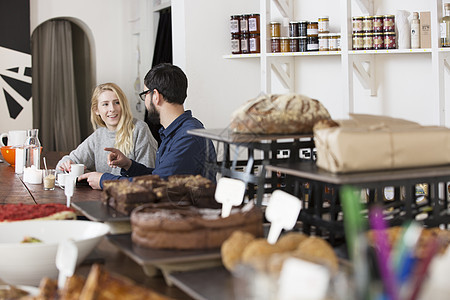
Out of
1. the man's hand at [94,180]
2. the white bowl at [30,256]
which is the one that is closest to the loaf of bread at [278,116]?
the white bowl at [30,256]

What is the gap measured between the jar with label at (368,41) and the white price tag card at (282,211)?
2618 mm

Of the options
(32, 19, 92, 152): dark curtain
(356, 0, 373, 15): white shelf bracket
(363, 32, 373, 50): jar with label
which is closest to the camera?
(363, 32, 373, 50): jar with label

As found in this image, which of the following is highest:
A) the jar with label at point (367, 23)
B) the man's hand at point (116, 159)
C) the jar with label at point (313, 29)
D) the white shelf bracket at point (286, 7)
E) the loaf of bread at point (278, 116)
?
the white shelf bracket at point (286, 7)

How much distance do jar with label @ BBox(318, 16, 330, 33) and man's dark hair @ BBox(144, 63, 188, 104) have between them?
1217mm

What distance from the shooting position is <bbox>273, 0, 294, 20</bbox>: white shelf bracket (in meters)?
4.71

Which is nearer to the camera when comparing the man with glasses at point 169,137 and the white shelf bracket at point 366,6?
the man with glasses at point 169,137

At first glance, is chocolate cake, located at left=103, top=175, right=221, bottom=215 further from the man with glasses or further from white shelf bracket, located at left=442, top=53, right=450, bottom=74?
white shelf bracket, located at left=442, top=53, right=450, bottom=74

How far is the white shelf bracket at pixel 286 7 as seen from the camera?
471cm

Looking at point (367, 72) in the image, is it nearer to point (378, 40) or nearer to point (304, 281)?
point (378, 40)

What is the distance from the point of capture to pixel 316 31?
14.4 ft

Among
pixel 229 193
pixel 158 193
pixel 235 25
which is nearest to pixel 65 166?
pixel 158 193

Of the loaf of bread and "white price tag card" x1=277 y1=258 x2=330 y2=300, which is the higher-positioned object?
the loaf of bread

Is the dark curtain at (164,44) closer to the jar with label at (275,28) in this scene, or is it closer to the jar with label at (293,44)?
the jar with label at (275,28)

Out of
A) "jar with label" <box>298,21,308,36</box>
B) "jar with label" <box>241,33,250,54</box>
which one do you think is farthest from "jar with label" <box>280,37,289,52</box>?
"jar with label" <box>241,33,250,54</box>
